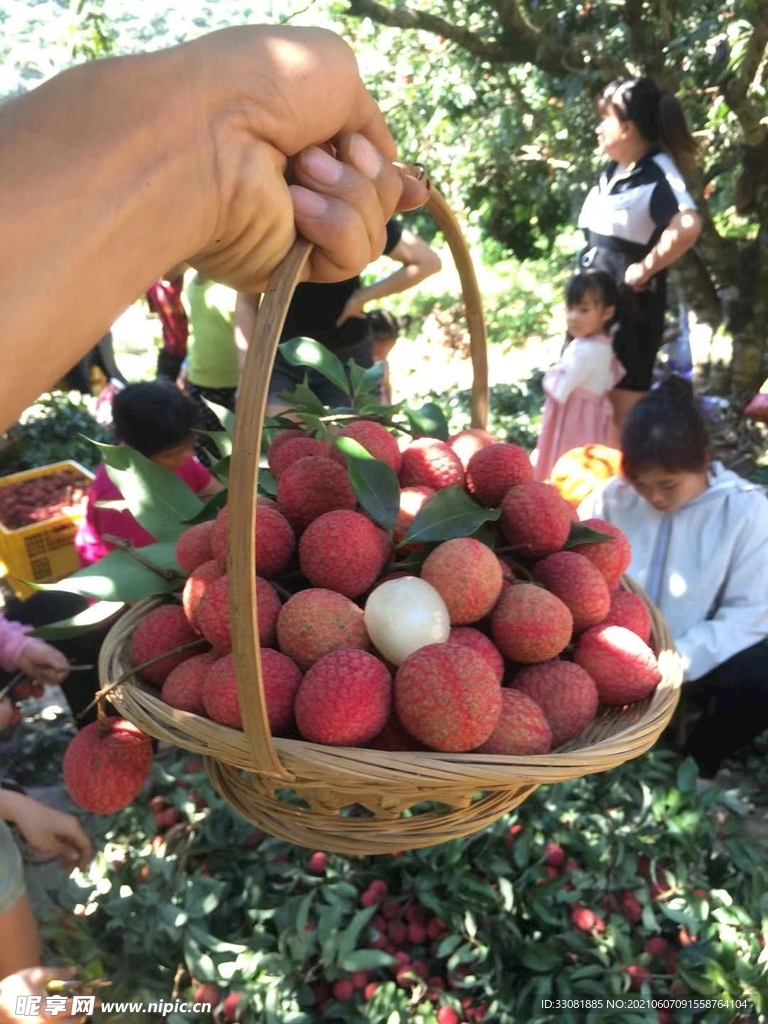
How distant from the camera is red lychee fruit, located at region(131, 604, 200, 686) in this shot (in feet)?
3.20

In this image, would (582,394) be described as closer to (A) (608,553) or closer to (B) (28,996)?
(A) (608,553)

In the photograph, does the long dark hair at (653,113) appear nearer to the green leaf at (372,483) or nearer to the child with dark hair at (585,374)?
the child with dark hair at (585,374)

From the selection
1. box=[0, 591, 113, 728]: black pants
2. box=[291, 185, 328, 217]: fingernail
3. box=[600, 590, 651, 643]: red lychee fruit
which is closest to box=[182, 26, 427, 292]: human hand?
box=[291, 185, 328, 217]: fingernail

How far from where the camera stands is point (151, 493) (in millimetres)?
1165

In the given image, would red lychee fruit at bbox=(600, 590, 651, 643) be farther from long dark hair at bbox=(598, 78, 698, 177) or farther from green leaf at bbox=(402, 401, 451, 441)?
long dark hair at bbox=(598, 78, 698, 177)

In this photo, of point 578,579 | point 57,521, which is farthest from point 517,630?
point 57,521

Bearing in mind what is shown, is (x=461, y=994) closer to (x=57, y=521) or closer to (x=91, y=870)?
(x=91, y=870)

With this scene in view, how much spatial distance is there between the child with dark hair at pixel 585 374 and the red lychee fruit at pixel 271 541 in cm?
200

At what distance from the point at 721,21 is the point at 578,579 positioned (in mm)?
3615

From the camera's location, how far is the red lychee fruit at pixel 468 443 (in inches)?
47.8

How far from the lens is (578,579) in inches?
39.4

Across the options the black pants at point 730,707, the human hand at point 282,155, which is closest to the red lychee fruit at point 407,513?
the human hand at point 282,155

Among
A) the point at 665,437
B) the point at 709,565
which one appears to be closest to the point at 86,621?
the point at 665,437

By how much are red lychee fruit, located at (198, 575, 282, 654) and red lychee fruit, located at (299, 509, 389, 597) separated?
61 mm
